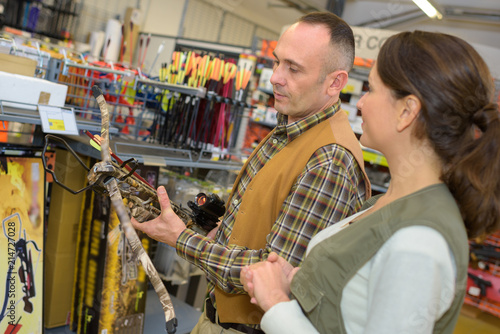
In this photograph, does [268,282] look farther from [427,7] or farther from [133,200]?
[427,7]

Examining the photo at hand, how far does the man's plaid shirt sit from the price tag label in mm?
897

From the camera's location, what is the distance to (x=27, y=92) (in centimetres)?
193

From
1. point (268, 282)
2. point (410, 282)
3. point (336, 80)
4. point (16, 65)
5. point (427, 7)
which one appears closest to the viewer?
point (410, 282)

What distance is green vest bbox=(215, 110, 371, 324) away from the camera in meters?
1.29

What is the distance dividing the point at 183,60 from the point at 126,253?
114 centimetres

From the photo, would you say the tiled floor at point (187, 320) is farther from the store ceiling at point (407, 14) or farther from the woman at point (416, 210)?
the store ceiling at point (407, 14)

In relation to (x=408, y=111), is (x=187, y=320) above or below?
below

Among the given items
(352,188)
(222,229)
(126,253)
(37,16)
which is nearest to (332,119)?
(352,188)

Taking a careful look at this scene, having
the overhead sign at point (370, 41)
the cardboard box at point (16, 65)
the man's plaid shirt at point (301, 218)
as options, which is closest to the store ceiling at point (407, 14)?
the overhead sign at point (370, 41)

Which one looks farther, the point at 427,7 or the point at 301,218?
the point at 427,7

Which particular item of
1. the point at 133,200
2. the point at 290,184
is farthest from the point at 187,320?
the point at 290,184

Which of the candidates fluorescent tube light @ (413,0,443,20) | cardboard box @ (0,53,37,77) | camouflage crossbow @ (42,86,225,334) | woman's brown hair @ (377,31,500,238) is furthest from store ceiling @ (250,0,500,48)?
woman's brown hair @ (377,31,500,238)

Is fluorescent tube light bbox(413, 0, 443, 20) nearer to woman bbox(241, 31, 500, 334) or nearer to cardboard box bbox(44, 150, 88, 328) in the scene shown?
cardboard box bbox(44, 150, 88, 328)

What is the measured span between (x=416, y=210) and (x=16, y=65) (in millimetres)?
1870
